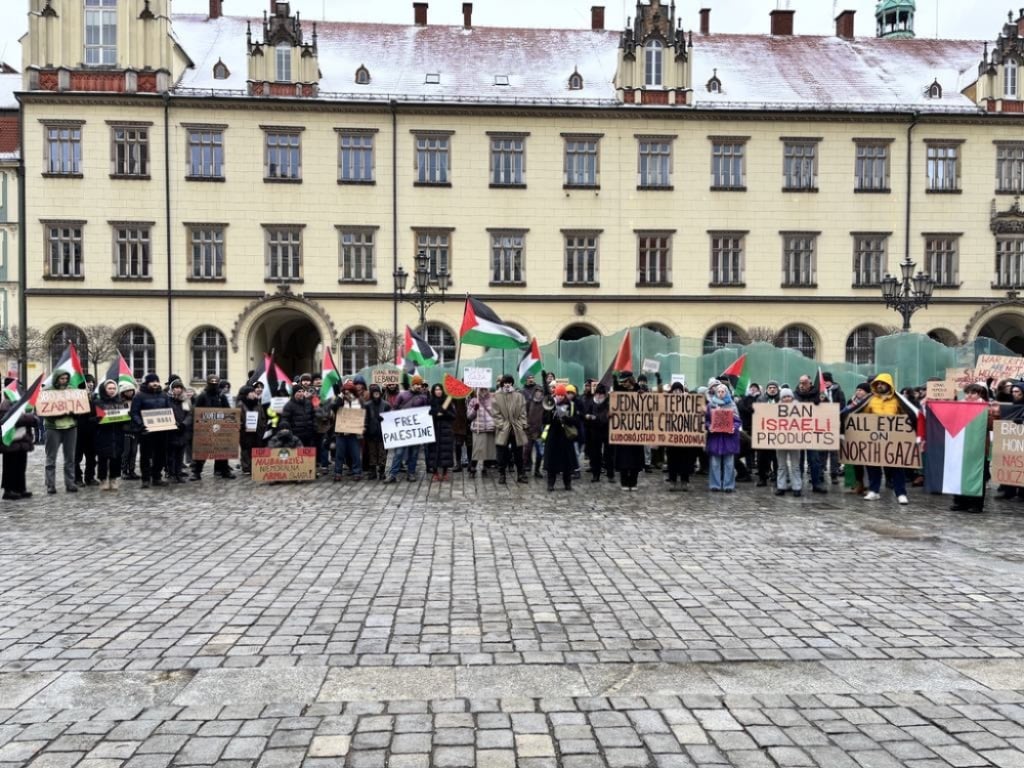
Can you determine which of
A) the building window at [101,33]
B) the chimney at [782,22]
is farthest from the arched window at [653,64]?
the building window at [101,33]

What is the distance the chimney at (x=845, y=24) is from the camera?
4372cm

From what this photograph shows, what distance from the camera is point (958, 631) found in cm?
596

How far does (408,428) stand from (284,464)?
7.41ft

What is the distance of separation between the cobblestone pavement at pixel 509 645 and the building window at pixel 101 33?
30.5 metres

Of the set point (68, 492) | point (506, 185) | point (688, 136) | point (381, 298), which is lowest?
point (68, 492)

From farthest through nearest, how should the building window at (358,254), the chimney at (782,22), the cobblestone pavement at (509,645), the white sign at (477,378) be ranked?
the chimney at (782,22) < the building window at (358,254) < the white sign at (477,378) < the cobblestone pavement at (509,645)

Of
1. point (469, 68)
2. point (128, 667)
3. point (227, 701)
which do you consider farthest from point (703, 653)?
point (469, 68)

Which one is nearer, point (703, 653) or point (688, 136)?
point (703, 653)

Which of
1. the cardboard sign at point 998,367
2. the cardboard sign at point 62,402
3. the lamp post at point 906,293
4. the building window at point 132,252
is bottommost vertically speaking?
the cardboard sign at point 62,402

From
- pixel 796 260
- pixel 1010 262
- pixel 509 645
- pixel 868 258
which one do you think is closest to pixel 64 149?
pixel 796 260

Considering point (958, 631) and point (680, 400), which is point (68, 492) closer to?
point (680, 400)

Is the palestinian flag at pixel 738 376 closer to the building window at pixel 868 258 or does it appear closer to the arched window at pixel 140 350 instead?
the building window at pixel 868 258

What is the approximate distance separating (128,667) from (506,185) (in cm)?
3237

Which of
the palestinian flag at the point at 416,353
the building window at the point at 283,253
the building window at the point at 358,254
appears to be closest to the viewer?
the palestinian flag at the point at 416,353
